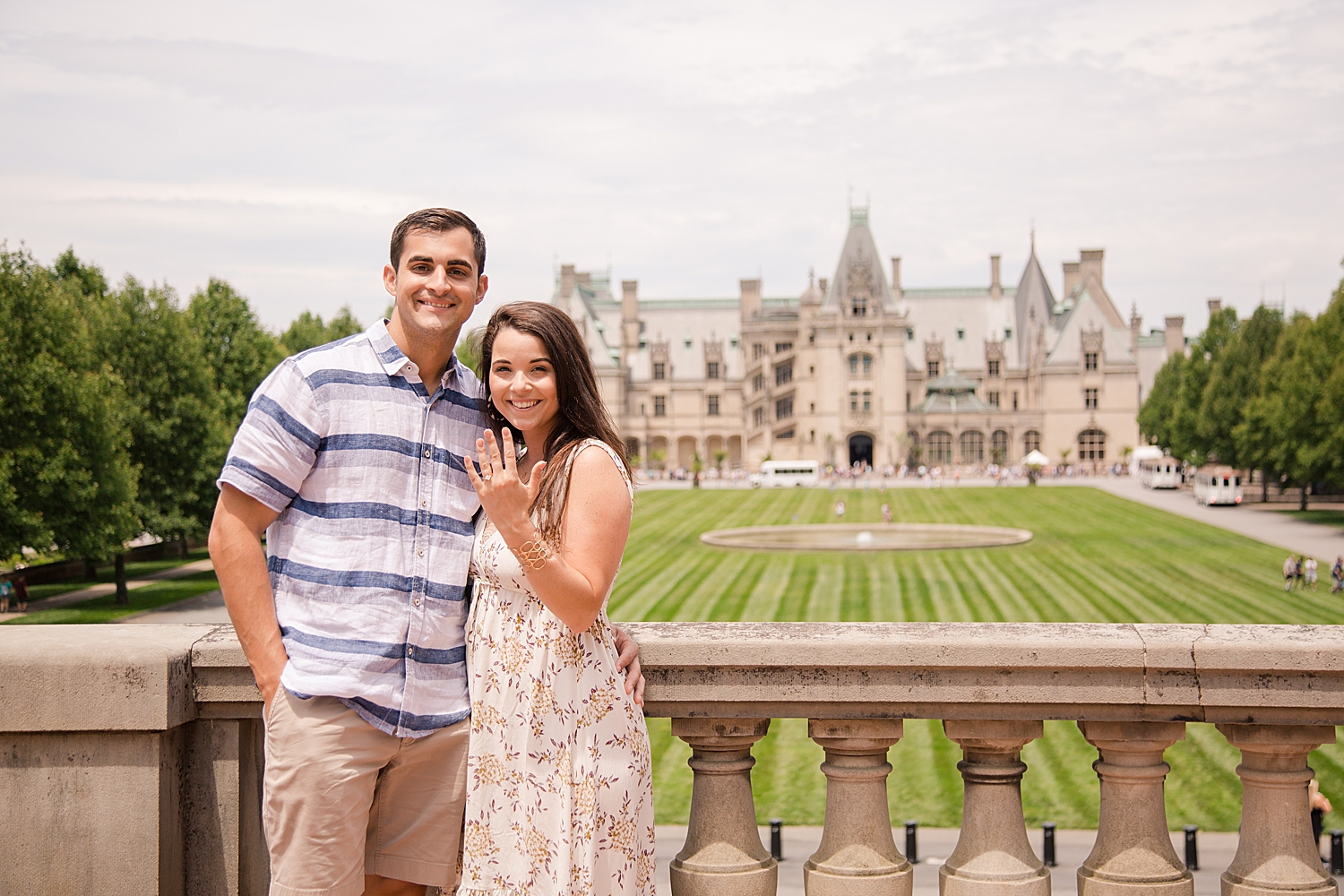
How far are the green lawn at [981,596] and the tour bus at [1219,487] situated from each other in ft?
10.9

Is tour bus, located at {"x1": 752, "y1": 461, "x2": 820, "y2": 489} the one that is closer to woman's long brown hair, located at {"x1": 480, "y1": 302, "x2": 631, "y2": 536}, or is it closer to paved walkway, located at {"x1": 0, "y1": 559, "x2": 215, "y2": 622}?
paved walkway, located at {"x1": 0, "y1": 559, "x2": 215, "y2": 622}

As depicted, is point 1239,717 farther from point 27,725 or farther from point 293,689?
point 27,725

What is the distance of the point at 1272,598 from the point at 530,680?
93.9 feet

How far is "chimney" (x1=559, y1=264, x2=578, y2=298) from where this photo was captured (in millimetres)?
104750

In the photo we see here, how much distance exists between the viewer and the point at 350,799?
315 centimetres

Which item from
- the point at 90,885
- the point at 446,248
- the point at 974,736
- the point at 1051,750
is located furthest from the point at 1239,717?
the point at 1051,750

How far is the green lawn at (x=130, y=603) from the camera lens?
25859 mm

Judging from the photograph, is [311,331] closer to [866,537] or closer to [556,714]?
[866,537]

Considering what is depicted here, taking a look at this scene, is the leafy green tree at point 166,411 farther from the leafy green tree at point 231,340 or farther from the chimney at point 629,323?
the chimney at point 629,323

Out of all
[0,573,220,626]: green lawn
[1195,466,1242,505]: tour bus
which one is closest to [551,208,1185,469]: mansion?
[1195,466,1242,505]: tour bus

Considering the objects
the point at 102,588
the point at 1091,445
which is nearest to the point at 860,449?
the point at 1091,445

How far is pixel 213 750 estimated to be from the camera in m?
3.81

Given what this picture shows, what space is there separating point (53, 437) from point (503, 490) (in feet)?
92.2

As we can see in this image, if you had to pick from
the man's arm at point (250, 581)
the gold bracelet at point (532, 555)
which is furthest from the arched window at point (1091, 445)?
the man's arm at point (250, 581)
